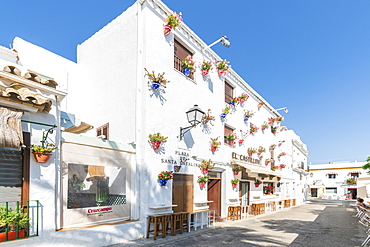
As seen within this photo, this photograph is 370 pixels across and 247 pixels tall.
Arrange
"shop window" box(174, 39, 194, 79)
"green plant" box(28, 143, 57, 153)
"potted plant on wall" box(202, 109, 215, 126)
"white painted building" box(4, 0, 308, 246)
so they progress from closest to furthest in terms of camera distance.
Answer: "green plant" box(28, 143, 57, 153)
"white painted building" box(4, 0, 308, 246)
"shop window" box(174, 39, 194, 79)
"potted plant on wall" box(202, 109, 215, 126)

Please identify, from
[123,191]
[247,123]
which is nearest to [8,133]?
[123,191]

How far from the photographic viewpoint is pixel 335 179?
1962 inches

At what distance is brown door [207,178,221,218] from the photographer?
499 inches

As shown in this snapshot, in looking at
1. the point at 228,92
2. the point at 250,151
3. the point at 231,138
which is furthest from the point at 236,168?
the point at 228,92

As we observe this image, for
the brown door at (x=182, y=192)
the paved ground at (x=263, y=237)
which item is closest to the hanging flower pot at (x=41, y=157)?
the paved ground at (x=263, y=237)

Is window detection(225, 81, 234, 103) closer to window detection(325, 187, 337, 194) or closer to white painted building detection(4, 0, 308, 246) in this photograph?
white painted building detection(4, 0, 308, 246)

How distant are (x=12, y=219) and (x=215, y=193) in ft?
30.1

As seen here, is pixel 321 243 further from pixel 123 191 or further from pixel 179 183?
pixel 123 191

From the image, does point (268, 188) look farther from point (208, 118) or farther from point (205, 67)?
point (205, 67)

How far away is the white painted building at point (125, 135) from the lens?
272 inches

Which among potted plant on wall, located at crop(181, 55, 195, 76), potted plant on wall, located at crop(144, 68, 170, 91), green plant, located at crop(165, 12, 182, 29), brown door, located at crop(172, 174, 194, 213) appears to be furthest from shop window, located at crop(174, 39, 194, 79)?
brown door, located at crop(172, 174, 194, 213)

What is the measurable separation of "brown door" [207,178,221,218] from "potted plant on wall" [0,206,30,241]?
28.4ft

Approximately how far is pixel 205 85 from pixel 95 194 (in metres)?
7.06

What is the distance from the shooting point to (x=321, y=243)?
830 centimetres
